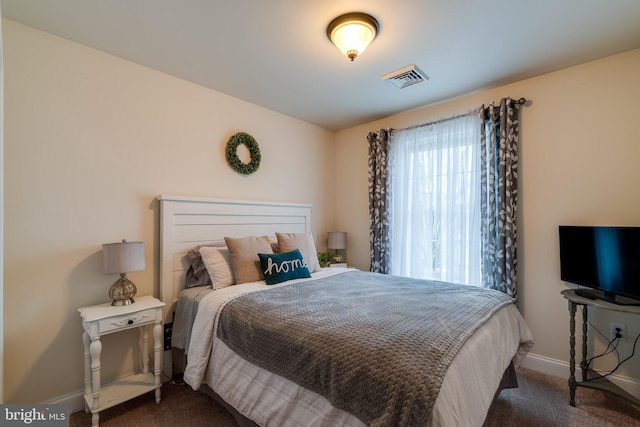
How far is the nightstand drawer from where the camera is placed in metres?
1.88

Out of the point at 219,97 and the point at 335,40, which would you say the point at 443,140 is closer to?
the point at 335,40

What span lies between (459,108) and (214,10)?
8.25 ft

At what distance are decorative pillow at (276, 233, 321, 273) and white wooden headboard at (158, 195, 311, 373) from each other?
462 millimetres

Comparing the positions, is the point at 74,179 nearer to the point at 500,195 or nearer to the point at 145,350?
the point at 145,350

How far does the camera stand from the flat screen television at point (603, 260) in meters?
1.92

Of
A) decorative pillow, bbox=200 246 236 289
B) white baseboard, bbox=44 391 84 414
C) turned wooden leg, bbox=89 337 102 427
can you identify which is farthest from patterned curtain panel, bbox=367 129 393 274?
white baseboard, bbox=44 391 84 414

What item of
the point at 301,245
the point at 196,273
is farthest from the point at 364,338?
the point at 196,273

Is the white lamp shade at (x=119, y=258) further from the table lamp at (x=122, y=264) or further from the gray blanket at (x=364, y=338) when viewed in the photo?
the gray blanket at (x=364, y=338)

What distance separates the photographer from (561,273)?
2.37m

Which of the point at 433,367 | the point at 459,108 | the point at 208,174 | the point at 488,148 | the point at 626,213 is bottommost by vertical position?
the point at 433,367

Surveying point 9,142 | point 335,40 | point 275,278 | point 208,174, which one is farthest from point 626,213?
point 9,142

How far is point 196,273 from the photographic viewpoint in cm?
249

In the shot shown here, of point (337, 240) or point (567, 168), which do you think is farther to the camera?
point (337, 240)

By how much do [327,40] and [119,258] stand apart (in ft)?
7.06
